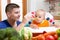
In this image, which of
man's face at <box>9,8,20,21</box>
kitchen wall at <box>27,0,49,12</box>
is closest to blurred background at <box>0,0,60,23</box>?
kitchen wall at <box>27,0,49,12</box>

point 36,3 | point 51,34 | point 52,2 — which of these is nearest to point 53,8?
point 52,2

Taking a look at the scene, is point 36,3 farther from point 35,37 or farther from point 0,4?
point 35,37

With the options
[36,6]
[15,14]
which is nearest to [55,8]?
[36,6]

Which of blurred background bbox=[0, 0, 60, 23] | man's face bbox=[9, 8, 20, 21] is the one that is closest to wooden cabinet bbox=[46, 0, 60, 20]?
blurred background bbox=[0, 0, 60, 23]

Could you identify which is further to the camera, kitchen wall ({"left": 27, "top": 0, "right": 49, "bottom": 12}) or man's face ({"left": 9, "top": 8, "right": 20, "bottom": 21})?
kitchen wall ({"left": 27, "top": 0, "right": 49, "bottom": 12})

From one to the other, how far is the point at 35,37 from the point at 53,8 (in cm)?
149

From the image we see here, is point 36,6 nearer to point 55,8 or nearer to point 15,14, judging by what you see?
point 55,8

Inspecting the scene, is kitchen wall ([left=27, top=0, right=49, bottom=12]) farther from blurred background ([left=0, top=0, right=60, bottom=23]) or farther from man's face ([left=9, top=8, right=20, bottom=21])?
man's face ([left=9, top=8, right=20, bottom=21])

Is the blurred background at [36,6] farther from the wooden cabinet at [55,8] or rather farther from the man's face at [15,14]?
the man's face at [15,14]

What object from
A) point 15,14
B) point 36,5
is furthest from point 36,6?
point 15,14

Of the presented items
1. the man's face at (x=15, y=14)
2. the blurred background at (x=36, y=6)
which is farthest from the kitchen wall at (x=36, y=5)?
the man's face at (x=15, y=14)

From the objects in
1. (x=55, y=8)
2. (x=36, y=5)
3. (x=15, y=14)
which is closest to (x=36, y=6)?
(x=36, y=5)

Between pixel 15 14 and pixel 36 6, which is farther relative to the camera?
pixel 36 6

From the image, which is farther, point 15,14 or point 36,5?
point 36,5
